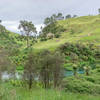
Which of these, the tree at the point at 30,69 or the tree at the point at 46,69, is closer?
the tree at the point at 30,69

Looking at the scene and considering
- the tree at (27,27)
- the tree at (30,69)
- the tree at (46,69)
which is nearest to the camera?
the tree at (30,69)

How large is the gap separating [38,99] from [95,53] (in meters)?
39.6

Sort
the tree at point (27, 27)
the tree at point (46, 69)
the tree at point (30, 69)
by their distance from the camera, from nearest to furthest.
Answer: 1. the tree at point (30, 69)
2. the tree at point (46, 69)
3. the tree at point (27, 27)

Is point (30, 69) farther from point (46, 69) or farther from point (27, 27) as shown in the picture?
point (27, 27)

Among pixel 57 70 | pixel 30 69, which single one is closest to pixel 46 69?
pixel 57 70

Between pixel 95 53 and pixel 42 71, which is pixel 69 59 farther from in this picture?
pixel 42 71

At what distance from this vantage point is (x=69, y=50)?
40656 mm

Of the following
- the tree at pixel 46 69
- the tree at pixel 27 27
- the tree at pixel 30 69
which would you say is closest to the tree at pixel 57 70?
the tree at pixel 46 69

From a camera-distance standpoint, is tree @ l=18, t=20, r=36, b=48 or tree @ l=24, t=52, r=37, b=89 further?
tree @ l=18, t=20, r=36, b=48

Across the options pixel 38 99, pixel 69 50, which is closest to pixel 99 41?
pixel 69 50

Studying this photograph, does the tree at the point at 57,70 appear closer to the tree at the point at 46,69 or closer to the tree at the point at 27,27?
the tree at the point at 46,69

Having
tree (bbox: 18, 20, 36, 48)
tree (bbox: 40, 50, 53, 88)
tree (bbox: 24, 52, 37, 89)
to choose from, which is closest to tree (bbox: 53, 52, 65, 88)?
tree (bbox: 40, 50, 53, 88)

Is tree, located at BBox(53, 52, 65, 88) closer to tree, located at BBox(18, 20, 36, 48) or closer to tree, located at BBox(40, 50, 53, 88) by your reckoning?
tree, located at BBox(40, 50, 53, 88)

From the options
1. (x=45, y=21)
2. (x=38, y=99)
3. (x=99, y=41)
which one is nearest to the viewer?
(x=38, y=99)
